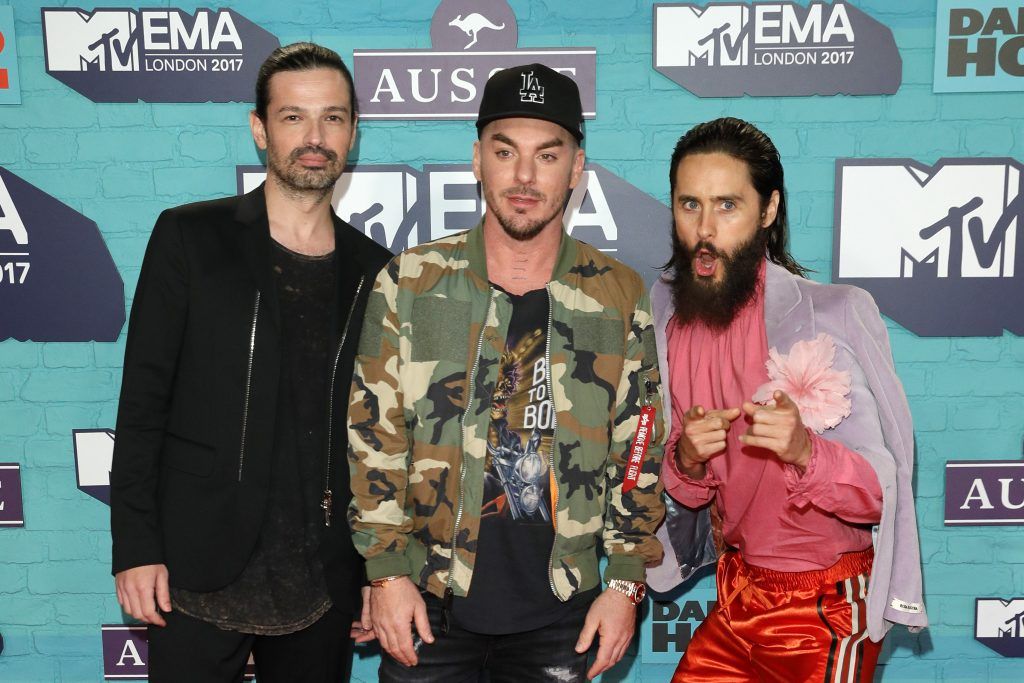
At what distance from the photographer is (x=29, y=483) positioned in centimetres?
312

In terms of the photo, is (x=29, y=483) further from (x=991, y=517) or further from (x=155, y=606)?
(x=991, y=517)

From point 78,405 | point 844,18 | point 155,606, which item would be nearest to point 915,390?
point 844,18

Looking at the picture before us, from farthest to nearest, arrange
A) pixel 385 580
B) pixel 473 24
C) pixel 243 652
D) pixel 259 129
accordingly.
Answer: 1. pixel 473 24
2. pixel 259 129
3. pixel 243 652
4. pixel 385 580

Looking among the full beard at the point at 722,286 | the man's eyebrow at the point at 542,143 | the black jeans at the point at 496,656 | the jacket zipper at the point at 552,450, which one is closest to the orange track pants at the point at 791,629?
the black jeans at the point at 496,656

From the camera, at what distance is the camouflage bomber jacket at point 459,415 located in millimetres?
1948

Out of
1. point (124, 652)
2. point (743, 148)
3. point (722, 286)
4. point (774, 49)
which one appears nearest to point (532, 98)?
point (743, 148)

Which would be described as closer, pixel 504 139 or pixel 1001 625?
pixel 504 139

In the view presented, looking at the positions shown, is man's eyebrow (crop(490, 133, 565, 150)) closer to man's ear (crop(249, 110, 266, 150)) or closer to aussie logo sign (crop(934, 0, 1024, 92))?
man's ear (crop(249, 110, 266, 150))

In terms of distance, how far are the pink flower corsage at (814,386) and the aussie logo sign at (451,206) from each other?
3.45ft

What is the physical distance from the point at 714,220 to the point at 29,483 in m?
2.73

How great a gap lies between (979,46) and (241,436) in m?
2.84

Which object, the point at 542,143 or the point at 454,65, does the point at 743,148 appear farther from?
the point at 454,65

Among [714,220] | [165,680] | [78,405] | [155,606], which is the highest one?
[714,220]

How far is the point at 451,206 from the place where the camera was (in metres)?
3.01
